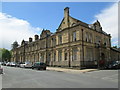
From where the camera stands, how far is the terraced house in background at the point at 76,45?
2969 cm

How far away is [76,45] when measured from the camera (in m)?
30.0

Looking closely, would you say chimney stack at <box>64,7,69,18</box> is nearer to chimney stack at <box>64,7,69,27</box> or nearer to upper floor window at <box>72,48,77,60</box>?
chimney stack at <box>64,7,69,27</box>

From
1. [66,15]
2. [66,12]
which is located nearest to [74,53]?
[66,15]

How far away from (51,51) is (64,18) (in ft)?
32.2

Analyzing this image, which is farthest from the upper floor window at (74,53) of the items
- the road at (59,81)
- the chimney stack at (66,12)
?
the road at (59,81)

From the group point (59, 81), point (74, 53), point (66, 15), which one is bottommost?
point (59, 81)

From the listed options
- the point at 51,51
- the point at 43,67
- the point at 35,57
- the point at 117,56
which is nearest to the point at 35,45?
the point at 35,57

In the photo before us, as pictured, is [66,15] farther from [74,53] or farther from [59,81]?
[59,81]

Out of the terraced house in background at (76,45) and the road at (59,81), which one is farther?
the terraced house in background at (76,45)

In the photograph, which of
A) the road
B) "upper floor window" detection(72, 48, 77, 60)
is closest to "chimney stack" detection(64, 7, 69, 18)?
"upper floor window" detection(72, 48, 77, 60)

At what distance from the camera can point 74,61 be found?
30000mm

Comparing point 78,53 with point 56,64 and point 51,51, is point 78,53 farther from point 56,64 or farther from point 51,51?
point 51,51

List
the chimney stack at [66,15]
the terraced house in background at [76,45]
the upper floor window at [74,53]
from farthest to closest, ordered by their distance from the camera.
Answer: the chimney stack at [66,15], the upper floor window at [74,53], the terraced house in background at [76,45]

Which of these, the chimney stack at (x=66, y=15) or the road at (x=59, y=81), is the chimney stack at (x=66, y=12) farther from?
the road at (x=59, y=81)
